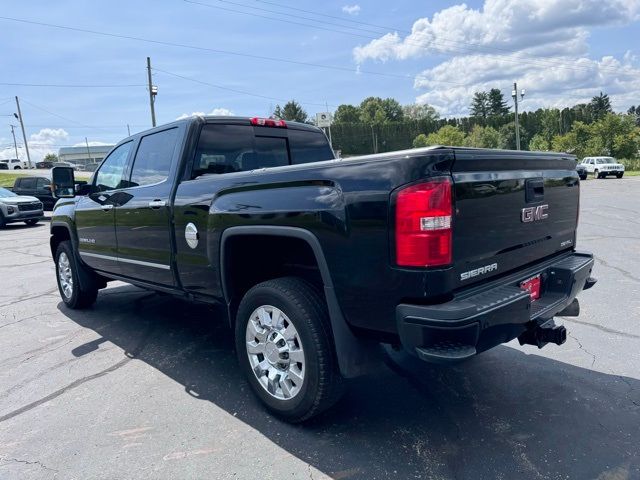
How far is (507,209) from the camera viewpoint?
9.35ft

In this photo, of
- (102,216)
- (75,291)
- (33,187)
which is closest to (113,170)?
(102,216)

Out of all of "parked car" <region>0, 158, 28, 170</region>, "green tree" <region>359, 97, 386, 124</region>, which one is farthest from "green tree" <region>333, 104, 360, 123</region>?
"parked car" <region>0, 158, 28, 170</region>

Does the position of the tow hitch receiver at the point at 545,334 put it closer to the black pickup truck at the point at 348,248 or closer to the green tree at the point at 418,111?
the black pickup truck at the point at 348,248

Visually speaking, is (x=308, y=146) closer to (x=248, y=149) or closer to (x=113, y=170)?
(x=248, y=149)

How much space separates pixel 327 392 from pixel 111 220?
10.0 ft

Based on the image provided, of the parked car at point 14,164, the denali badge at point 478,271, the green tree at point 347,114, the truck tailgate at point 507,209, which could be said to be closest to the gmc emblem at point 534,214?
the truck tailgate at point 507,209

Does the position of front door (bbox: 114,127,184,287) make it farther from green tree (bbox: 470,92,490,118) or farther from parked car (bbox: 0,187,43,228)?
green tree (bbox: 470,92,490,118)

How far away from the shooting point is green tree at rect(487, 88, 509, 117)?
119 meters

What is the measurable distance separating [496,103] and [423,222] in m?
129

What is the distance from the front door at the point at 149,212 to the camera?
398 centimetres

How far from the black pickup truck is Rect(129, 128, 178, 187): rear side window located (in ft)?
0.06

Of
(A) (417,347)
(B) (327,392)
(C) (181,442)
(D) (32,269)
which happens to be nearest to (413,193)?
(A) (417,347)

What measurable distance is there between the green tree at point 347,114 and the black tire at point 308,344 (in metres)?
116

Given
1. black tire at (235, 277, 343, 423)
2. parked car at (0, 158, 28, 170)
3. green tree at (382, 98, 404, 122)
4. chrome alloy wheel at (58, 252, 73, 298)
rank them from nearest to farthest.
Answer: black tire at (235, 277, 343, 423)
chrome alloy wheel at (58, 252, 73, 298)
parked car at (0, 158, 28, 170)
green tree at (382, 98, 404, 122)
